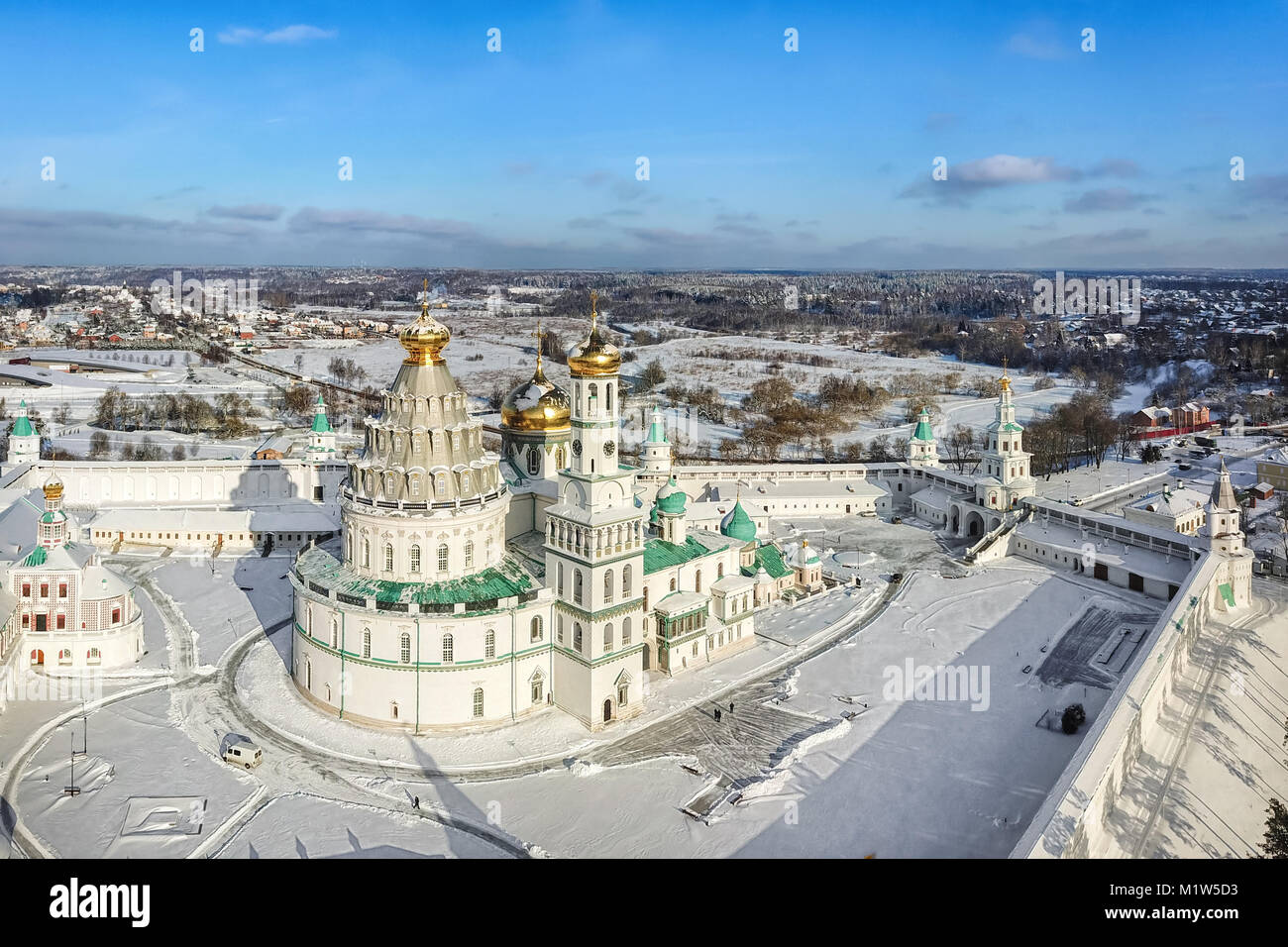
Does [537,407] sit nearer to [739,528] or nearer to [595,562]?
[595,562]

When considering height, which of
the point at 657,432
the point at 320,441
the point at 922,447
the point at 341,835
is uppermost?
the point at 657,432

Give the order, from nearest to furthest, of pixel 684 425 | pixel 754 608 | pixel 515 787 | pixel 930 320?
1. pixel 515 787
2. pixel 754 608
3. pixel 684 425
4. pixel 930 320

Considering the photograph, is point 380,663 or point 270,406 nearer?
point 380,663

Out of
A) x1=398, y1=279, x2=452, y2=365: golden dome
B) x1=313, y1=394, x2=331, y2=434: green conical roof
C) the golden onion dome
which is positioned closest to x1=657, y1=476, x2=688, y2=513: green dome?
the golden onion dome

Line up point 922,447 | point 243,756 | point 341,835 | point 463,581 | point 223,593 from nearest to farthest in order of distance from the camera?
point 341,835 → point 243,756 → point 463,581 → point 223,593 → point 922,447

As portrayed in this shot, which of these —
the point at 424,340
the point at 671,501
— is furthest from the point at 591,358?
the point at 671,501

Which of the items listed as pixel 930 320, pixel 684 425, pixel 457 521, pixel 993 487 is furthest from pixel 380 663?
pixel 930 320

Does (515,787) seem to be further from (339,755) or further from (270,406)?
(270,406)
